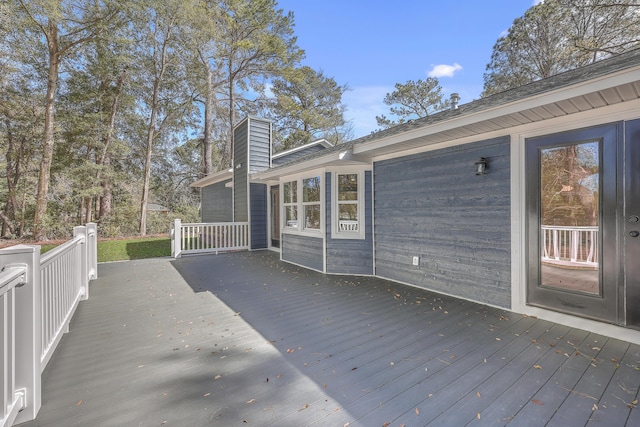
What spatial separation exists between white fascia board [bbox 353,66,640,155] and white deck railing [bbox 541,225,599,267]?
4.58ft

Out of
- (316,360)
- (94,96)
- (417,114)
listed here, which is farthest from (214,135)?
(316,360)

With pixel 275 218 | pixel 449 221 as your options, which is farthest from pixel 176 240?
pixel 449 221

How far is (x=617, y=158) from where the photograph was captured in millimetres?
2738

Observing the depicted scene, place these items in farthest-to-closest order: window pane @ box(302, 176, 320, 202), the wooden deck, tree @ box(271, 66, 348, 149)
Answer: tree @ box(271, 66, 348, 149) → window pane @ box(302, 176, 320, 202) → the wooden deck

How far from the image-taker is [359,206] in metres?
5.40

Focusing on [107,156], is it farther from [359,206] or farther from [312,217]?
[359,206]

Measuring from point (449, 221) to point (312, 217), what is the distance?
2.96m

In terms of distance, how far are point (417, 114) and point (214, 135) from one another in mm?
12426

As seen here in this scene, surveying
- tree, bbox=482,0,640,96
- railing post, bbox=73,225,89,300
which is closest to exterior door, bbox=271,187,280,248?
railing post, bbox=73,225,89,300

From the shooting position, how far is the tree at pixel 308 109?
637 inches

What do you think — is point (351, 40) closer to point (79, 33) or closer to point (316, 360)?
point (79, 33)

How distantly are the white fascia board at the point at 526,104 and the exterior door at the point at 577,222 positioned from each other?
2.18 feet

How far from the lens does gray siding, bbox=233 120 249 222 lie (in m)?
9.03

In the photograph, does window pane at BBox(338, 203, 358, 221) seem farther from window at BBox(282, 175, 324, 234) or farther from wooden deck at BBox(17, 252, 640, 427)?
wooden deck at BBox(17, 252, 640, 427)
